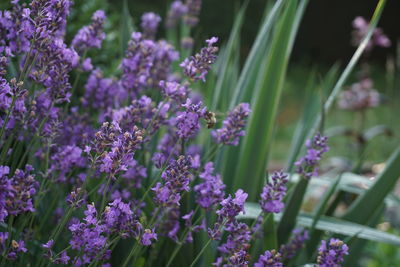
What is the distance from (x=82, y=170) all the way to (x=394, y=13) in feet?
31.4

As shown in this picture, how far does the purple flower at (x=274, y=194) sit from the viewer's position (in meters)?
1.45

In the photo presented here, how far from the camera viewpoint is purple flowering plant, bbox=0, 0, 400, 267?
126cm

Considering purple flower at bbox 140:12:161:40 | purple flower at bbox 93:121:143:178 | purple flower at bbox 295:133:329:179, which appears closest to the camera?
purple flower at bbox 93:121:143:178

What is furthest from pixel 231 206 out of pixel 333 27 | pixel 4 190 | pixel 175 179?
pixel 333 27

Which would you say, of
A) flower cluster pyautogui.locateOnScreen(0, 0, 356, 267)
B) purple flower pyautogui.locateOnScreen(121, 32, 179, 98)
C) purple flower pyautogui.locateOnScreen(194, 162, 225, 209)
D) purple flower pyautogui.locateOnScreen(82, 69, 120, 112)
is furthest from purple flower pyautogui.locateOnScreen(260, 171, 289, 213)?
purple flower pyautogui.locateOnScreen(82, 69, 120, 112)

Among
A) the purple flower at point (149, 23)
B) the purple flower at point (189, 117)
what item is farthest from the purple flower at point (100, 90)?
the purple flower at point (189, 117)

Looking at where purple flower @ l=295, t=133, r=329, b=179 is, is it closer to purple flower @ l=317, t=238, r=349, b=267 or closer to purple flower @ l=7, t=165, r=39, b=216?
purple flower @ l=317, t=238, r=349, b=267

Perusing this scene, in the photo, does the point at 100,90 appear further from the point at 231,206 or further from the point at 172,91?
the point at 231,206

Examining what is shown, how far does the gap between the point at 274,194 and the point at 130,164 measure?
0.37m

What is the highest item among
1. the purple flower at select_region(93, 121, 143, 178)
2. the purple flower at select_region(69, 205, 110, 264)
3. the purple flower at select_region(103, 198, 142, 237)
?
the purple flower at select_region(93, 121, 143, 178)

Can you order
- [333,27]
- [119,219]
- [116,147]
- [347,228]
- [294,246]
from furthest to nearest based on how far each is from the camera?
[333,27] < [294,246] < [347,228] < [119,219] < [116,147]

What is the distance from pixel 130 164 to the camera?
134cm

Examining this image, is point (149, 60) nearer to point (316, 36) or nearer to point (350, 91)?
point (350, 91)

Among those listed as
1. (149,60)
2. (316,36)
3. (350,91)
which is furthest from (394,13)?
(149,60)
